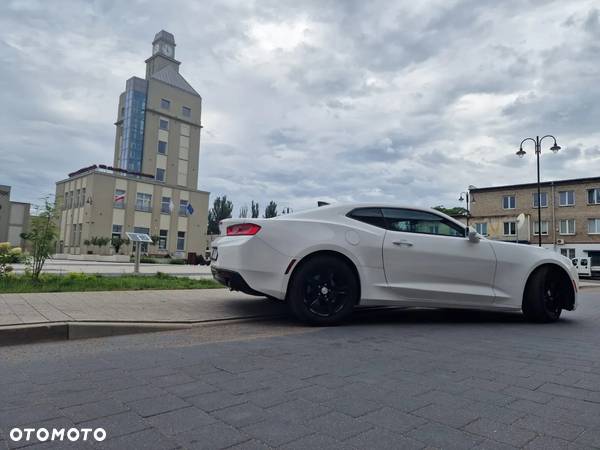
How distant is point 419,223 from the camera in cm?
614

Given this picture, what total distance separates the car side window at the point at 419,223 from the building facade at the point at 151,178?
37.7 meters

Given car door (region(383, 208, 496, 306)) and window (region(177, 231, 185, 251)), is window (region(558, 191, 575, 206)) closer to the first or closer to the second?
window (region(177, 231, 185, 251))

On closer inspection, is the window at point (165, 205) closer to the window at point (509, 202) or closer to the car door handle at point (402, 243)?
the window at point (509, 202)

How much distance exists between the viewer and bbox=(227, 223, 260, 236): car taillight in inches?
220

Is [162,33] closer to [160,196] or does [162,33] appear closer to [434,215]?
[160,196]

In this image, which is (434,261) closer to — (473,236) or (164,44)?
(473,236)

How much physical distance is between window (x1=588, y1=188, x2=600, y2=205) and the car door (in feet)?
139

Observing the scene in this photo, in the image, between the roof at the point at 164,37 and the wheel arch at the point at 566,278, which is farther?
the roof at the point at 164,37

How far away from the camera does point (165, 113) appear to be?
2344 inches

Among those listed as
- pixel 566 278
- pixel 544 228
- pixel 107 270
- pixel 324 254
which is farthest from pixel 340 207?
pixel 544 228

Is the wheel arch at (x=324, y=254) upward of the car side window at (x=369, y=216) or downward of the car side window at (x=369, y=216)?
downward

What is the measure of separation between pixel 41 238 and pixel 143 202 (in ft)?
140

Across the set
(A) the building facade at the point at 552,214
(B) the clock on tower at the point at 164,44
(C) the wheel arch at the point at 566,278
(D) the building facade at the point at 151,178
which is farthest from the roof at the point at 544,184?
(B) the clock on tower at the point at 164,44

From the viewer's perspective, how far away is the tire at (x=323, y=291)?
5.47m
